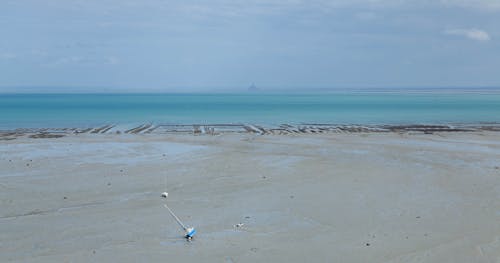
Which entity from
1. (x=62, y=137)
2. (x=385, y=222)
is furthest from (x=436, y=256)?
(x=62, y=137)

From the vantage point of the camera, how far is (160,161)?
20.0 meters

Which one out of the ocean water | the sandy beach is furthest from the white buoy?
the ocean water

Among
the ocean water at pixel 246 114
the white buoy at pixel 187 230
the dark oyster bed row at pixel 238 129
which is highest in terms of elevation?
the ocean water at pixel 246 114

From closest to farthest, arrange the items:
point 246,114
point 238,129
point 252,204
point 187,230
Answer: point 187,230 → point 252,204 → point 238,129 → point 246,114

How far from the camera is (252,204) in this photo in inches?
502

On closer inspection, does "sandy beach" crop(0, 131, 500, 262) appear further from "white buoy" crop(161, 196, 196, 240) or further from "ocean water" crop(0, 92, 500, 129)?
"ocean water" crop(0, 92, 500, 129)

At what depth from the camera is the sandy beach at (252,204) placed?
936cm

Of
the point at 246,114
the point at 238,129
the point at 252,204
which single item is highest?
the point at 246,114

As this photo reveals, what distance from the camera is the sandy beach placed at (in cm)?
936

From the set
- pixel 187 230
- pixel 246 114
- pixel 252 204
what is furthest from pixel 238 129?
pixel 187 230

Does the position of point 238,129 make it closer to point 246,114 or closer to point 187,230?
point 246,114

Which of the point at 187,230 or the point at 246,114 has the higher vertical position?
the point at 246,114

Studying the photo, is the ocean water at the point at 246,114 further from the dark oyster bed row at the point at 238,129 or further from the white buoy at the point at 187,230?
the white buoy at the point at 187,230

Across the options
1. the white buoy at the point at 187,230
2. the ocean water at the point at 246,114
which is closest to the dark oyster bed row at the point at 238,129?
the ocean water at the point at 246,114
